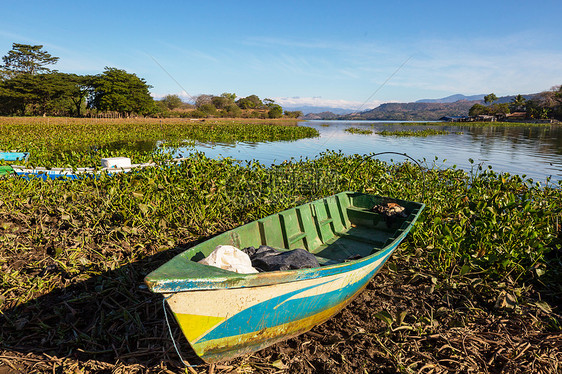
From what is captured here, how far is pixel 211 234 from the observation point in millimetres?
5645

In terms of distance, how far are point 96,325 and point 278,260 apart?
2.20m

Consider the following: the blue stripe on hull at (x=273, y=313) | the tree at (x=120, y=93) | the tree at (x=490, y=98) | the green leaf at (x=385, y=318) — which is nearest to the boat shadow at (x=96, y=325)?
the blue stripe on hull at (x=273, y=313)

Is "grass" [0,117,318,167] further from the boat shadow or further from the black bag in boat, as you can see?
the black bag in boat

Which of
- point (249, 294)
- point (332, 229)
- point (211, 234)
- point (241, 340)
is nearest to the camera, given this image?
point (249, 294)

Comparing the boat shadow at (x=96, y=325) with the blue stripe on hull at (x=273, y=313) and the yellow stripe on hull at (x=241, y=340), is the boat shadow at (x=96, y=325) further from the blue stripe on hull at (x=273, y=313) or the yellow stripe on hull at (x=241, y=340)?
the blue stripe on hull at (x=273, y=313)

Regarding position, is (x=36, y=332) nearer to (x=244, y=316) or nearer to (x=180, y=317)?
(x=180, y=317)

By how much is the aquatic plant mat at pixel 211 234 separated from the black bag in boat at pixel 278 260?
0.83 m

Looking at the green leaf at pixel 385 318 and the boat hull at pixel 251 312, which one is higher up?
the boat hull at pixel 251 312

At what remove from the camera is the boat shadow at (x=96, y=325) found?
3.10 meters

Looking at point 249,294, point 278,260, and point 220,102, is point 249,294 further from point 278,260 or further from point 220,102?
point 220,102

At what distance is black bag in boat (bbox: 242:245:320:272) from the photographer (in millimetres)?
3426

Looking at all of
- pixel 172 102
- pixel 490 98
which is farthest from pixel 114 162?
pixel 490 98

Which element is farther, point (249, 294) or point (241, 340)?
point (241, 340)

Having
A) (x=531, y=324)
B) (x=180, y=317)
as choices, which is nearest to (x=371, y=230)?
(x=531, y=324)
